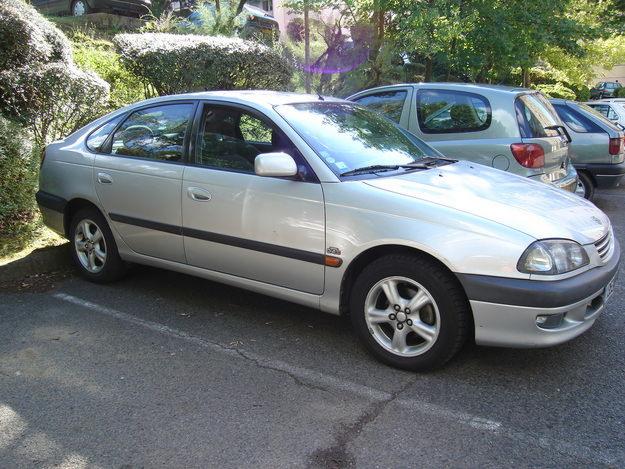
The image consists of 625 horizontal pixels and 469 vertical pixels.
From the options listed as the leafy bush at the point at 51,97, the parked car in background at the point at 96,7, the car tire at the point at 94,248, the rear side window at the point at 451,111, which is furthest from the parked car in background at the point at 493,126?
the parked car in background at the point at 96,7

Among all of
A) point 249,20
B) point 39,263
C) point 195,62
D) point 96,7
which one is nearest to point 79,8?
point 96,7

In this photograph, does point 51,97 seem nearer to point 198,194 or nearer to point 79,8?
point 198,194

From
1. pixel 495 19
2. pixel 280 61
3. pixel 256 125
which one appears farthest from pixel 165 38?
pixel 495 19

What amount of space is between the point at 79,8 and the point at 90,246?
1333cm

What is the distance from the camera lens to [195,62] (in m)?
8.74

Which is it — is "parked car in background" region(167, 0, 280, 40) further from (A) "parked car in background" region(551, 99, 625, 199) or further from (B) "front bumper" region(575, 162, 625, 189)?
(B) "front bumper" region(575, 162, 625, 189)

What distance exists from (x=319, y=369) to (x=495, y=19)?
9.50 metres

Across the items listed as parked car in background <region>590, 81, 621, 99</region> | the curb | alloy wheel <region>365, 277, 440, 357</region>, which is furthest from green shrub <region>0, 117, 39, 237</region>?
parked car in background <region>590, 81, 621, 99</region>

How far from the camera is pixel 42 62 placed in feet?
23.0

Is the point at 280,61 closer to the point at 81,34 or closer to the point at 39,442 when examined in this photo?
the point at 81,34

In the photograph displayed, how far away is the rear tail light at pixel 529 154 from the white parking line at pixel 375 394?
347cm

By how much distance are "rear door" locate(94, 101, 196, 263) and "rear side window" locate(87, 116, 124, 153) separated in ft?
0.24

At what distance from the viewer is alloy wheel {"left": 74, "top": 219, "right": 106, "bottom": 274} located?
4945mm

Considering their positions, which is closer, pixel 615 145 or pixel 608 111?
pixel 615 145
